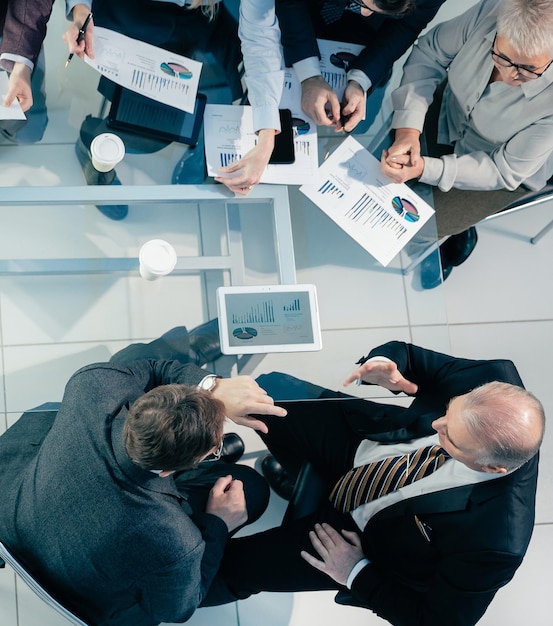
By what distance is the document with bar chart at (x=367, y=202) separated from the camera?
1.87 m

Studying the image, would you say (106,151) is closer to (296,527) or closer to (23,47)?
(23,47)

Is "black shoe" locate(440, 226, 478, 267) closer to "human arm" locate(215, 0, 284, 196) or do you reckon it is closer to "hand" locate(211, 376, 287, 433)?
"human arm" locate(215, 0, 284, 196)

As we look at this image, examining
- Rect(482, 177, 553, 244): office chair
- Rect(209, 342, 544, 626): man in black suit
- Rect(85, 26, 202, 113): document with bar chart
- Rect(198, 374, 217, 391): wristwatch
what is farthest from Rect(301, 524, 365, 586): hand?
Rect(85, 26, 202, 113): document with bar chart

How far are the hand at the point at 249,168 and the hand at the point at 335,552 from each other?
106 cm

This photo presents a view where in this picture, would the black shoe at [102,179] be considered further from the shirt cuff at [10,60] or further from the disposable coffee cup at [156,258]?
the shirt cuff at [10,60]

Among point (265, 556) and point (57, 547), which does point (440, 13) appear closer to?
point (265, 556)

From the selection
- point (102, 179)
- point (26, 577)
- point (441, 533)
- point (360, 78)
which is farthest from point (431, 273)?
point (26, 577)

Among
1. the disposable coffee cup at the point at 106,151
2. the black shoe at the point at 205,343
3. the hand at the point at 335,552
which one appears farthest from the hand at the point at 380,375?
the disposable coffee cup at the point at 106,151

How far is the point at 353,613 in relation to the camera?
7.72 feet

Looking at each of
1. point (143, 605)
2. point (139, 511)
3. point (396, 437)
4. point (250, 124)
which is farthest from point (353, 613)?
point (250, 124)

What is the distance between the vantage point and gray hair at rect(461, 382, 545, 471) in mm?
1565

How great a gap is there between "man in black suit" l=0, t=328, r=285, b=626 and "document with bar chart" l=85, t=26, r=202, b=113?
0.76 metres

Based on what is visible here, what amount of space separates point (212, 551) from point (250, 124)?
122cm

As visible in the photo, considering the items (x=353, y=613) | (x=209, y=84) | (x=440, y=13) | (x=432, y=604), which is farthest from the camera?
(x=440, y=13)
